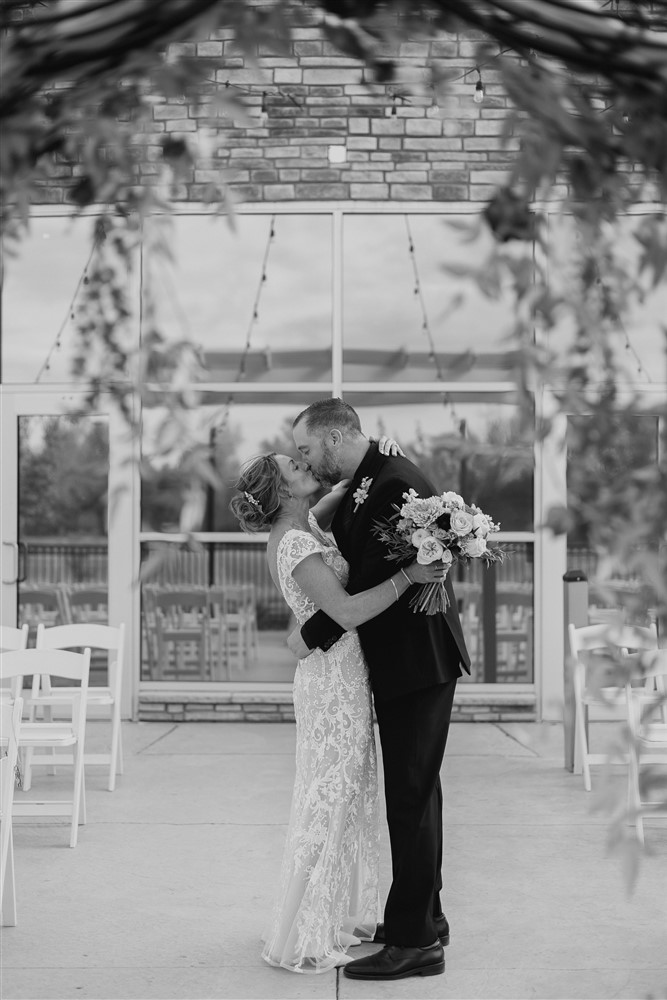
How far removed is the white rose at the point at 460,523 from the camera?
3.43 metres

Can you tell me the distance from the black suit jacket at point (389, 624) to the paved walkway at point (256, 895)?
0.41 meters

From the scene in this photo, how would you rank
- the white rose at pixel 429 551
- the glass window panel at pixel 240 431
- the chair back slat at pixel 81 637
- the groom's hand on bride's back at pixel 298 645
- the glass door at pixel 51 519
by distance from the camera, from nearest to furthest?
the white rose at pixel 429 551
the groom's hand on bride's back at pixel 298 645
the chair back slat at pixel 81 637
the glass window panel at pixel 240 431
the glass door at pixel 51 519

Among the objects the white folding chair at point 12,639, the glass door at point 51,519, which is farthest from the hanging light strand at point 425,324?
the white folding chair at point 12,639

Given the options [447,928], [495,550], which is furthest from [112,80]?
[447,928]

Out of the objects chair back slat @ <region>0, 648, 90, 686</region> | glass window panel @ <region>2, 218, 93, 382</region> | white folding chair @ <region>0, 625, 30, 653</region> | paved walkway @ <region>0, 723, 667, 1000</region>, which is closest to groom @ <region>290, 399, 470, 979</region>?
paved walkway @ <region>0, 723, 667, 1000</region>

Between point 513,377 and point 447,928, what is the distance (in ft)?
9.21

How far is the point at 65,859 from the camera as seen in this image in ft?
16.1

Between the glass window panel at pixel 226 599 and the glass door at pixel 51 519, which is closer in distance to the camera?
the glass window panel at pixel 226 599

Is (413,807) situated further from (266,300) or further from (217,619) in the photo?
(266,300)

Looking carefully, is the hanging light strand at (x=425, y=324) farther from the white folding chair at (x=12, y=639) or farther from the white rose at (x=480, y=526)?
the white rose at (x=480, y=526)

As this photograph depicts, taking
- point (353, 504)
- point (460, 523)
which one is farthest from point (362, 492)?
point (460, 523)

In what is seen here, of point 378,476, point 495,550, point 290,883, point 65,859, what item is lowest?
point 65,859

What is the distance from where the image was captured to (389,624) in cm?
366

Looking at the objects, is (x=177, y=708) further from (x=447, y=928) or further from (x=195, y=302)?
(x=447, y=928)
